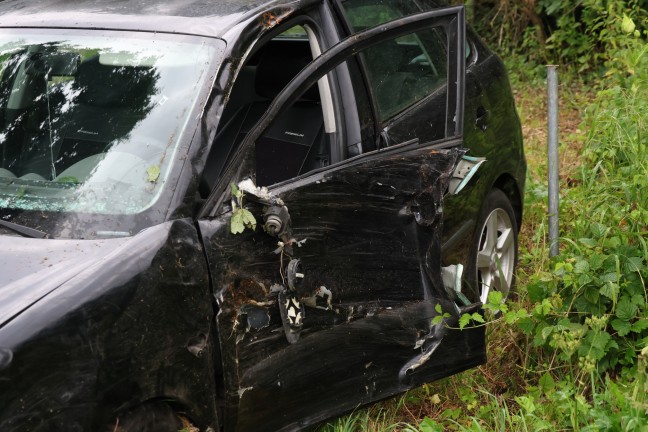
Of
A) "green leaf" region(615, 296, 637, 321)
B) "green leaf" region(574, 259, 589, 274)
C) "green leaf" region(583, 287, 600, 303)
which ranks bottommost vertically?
"green leaf" region(615, 296, 637, 321)

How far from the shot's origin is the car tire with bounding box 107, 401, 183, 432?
96.4 inches

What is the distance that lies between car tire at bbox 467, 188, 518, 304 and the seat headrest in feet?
3.48

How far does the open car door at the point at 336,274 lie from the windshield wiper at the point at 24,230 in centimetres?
47

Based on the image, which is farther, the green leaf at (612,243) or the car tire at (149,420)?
the green leaf at (612,243)

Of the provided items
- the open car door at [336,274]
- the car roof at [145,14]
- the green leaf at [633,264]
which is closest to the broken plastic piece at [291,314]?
the open car door at [336,274]

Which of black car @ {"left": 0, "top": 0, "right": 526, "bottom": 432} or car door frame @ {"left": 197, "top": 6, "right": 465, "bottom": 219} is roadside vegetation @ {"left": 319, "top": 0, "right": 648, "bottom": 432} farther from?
car door frame @ {"left": 197, "top": 6, "right": 465, "bottom": 219}

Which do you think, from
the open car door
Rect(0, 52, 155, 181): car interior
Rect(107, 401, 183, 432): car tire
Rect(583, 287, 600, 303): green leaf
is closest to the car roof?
Rect(0, 52, 155, 181): car interior

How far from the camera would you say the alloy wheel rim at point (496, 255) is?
420 centimetres

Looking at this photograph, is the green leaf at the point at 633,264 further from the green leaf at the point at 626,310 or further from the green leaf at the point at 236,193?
the green leaf at the point at 236,193

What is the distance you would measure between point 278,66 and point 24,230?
5.64 ft

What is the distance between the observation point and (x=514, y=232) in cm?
454

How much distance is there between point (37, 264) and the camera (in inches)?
97.0

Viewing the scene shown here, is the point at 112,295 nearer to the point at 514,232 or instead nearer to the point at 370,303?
the point at 370,303

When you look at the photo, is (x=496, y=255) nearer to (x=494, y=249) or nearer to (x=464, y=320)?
(x=494, y=249)
